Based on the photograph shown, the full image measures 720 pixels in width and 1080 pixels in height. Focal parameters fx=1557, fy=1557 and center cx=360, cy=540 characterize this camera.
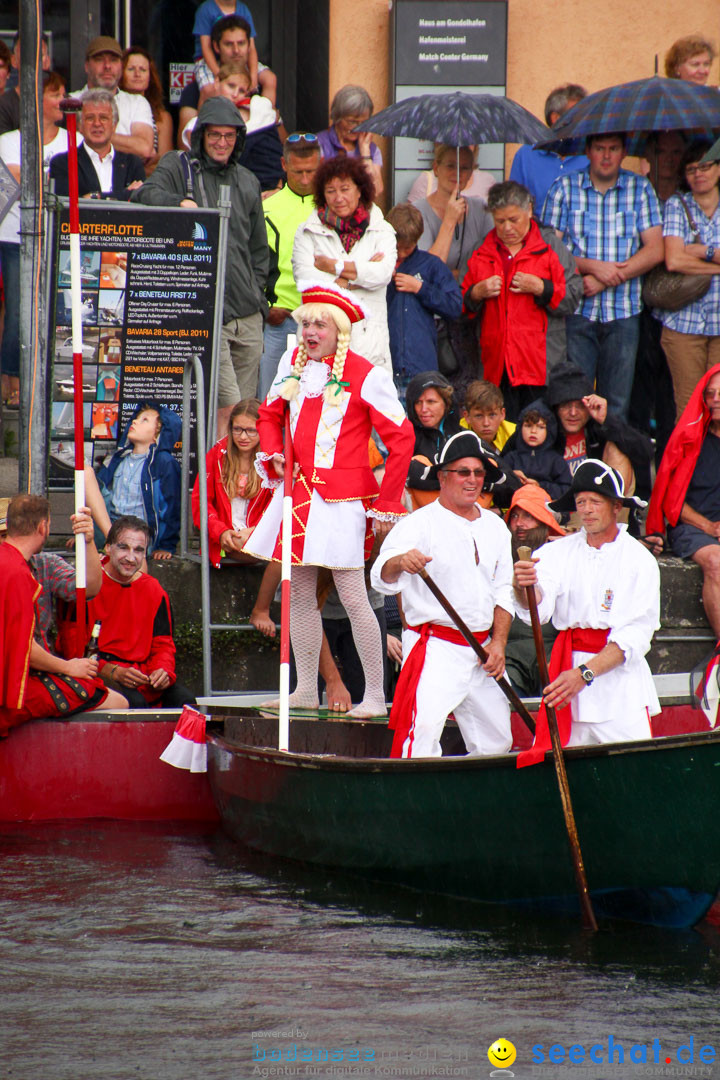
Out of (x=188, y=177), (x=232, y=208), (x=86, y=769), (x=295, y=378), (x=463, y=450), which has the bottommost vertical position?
(x=86, y=769)

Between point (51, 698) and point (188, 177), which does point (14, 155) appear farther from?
point (51, 698)

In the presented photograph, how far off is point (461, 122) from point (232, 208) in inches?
67.5

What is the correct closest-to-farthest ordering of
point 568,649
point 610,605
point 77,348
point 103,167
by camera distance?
point 610,605 < point 568,649 < point 77,348 < point 103,167

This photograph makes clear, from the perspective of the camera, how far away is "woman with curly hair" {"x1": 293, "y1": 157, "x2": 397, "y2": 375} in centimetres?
929

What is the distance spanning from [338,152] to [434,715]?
511 cm

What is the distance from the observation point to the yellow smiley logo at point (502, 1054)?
5.00 m

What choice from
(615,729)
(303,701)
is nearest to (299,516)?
(303,701)

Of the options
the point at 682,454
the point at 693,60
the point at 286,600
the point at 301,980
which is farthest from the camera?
the point at 693,60

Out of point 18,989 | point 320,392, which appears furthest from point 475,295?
point 18,989

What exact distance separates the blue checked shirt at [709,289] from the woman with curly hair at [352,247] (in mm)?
2043

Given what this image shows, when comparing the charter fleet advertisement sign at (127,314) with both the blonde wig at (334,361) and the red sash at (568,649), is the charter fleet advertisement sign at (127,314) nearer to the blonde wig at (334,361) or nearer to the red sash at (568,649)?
the blonde wig at (334,361)

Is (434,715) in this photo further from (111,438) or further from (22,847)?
(111,438)

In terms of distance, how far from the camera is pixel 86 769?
7.93 meters

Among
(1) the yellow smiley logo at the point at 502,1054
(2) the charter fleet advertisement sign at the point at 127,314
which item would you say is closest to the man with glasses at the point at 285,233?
(2) the charter fleet advertisement sign at the point at 127,314
